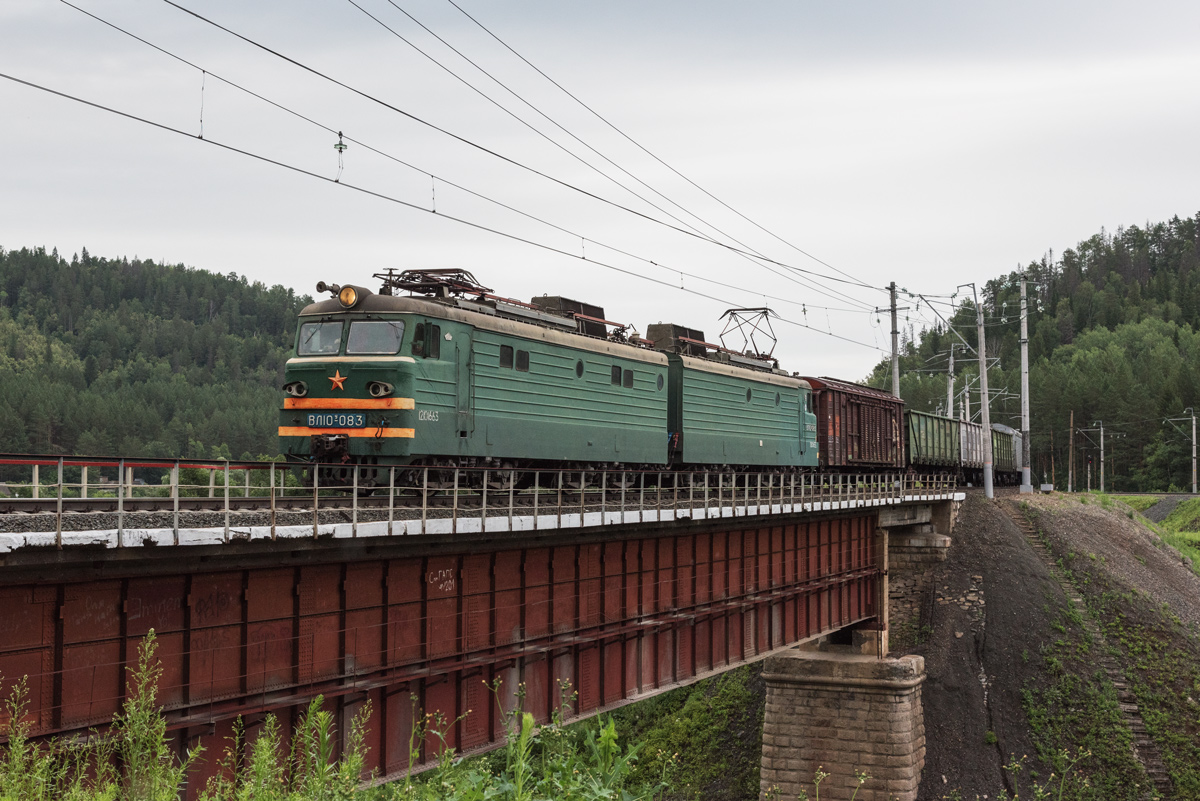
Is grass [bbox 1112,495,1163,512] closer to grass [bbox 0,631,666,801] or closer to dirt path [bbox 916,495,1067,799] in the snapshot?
dirt path [bbox 916,495,1067,799]

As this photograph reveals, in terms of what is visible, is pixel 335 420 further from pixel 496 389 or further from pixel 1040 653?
pixel 1040 653

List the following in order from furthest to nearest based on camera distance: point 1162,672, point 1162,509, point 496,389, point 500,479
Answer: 1. point 1162,509
2. point 1162,672
3. point 500,479
4. point 496,389

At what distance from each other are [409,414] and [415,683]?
508 cm

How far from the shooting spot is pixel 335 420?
18.7m

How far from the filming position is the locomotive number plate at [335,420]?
18.4 meters

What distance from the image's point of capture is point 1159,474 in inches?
4724

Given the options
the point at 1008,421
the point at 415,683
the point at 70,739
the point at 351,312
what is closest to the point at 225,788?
the point at 70,739

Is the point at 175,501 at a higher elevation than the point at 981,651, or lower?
higher

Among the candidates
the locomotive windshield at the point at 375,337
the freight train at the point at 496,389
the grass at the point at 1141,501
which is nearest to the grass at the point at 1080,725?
the freight train at the point at 496,389

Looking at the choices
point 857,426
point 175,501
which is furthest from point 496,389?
point 857,426

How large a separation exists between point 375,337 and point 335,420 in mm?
1716

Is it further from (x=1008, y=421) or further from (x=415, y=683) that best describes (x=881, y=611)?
(x=1008, y=421)

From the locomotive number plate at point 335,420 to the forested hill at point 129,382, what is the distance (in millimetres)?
79261

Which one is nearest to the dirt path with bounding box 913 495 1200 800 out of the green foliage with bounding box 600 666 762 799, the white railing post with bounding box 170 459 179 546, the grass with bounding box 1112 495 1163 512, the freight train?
the green foliage with bounding box 600 666 762 799
